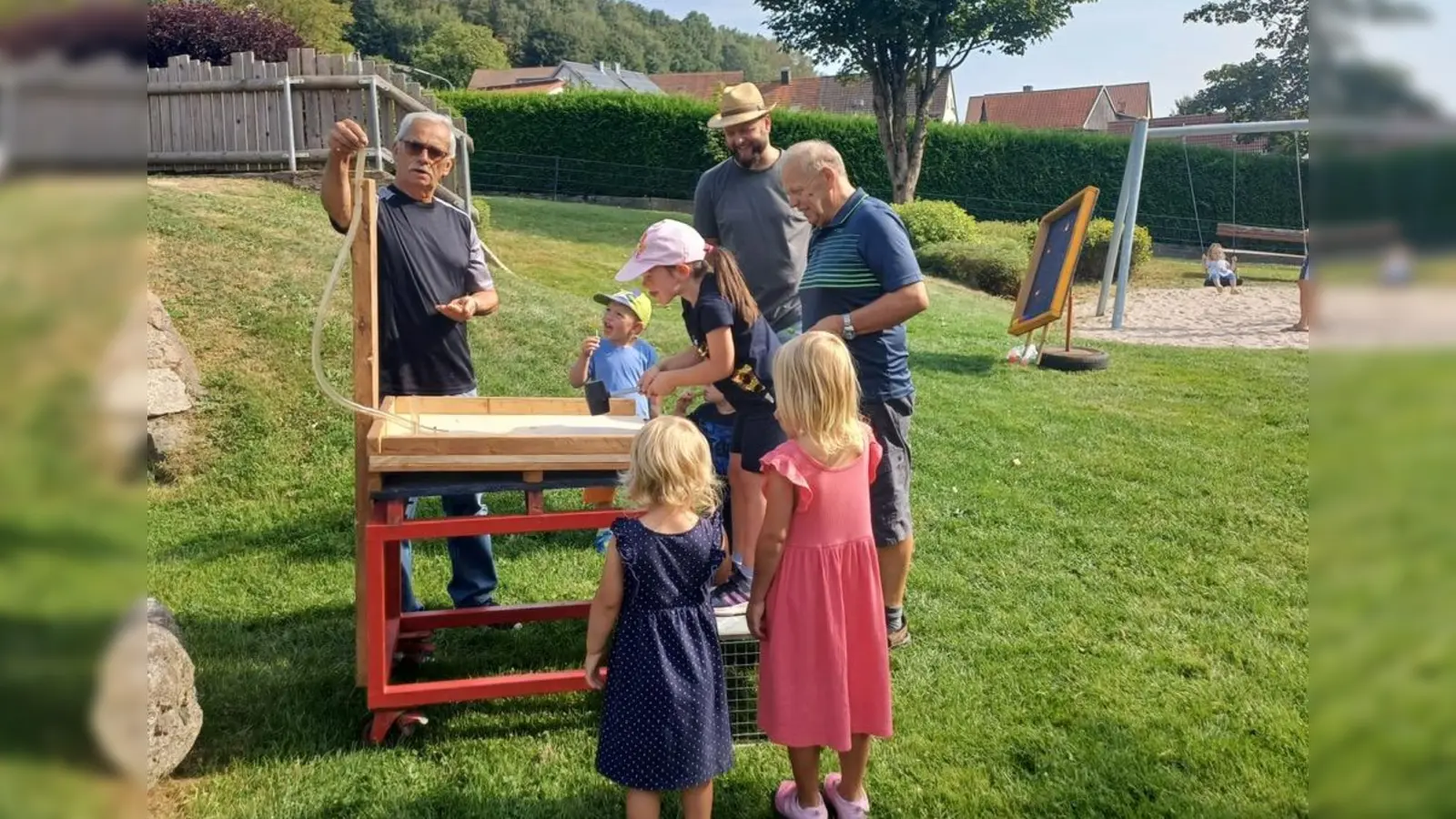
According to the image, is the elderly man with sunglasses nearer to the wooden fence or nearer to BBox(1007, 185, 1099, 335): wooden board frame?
BBox(1007, 185, 1099, 335): wooden board frame

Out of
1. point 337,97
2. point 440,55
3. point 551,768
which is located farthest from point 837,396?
point 440,55

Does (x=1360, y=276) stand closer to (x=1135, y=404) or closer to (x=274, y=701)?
(x=274, y=701)

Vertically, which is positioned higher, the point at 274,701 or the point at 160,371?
the point at 160,371

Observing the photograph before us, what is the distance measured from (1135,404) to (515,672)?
6.52 m

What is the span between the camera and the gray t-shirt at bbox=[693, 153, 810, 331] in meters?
4.59

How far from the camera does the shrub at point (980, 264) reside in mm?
18141

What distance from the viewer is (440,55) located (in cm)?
4709

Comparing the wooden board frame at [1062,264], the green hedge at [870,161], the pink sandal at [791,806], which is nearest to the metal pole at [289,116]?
the wooden board frame at [1062,264]

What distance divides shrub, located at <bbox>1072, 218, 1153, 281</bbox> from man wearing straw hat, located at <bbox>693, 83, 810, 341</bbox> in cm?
1537

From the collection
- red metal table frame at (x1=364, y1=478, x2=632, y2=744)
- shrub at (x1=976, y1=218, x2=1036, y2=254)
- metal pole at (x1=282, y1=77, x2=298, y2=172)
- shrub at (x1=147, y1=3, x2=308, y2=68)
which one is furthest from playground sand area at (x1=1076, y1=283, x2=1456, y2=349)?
shrub at (x1=147, y1=3, x2=308, y2=68)

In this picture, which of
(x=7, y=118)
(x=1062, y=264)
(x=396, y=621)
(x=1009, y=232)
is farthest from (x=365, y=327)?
(x=1009, y=232)

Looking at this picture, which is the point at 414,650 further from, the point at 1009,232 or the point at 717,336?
the point at 1009,232

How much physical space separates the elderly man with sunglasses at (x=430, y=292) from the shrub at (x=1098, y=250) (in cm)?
1648

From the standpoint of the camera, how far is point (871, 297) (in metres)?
3.85
